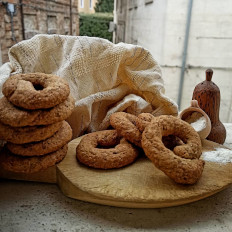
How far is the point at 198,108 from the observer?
1122mm

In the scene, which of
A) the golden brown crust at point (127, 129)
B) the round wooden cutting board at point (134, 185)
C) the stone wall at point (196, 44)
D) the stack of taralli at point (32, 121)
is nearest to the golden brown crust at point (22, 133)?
the stack of taralli at point (32, 121)

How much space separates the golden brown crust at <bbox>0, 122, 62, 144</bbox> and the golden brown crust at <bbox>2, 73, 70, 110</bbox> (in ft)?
0.26

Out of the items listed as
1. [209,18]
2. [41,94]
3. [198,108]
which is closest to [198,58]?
[209,18]

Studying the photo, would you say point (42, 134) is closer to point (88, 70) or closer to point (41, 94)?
point (41, 94)

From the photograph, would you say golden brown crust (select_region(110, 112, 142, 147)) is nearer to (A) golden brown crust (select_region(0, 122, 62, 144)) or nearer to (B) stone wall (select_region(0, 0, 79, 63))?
(A) golden brown crust (select_region(0, 122, 62, 144))

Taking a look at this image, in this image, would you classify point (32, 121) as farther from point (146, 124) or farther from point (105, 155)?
point (146, 124)

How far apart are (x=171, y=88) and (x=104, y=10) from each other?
935 cm

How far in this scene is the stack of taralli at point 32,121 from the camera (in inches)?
30.6

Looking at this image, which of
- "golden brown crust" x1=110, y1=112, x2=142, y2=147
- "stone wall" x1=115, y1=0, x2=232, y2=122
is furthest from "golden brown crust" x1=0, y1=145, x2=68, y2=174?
"stone wall" x1=115, y1=0, x2=232, y2=122

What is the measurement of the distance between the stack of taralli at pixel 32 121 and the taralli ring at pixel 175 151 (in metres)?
0.30

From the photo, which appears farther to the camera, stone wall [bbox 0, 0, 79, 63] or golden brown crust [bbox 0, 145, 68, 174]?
stone wall [bbox 0, 0, 79, 63]

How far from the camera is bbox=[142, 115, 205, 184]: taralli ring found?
794 millimetres

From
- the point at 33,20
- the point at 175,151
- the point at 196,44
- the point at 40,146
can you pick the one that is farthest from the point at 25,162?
the point at 33,20

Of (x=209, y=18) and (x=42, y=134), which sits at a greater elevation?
(x=209, y=18)
